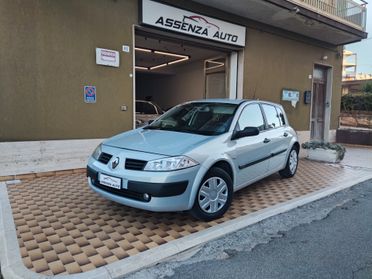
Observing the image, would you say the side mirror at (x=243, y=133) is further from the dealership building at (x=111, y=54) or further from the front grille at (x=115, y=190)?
the dealership building at (x=111, y=54)

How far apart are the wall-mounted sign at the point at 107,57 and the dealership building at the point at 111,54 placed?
2 cm

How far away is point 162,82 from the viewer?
16.9 meters

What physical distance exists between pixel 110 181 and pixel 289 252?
82.1 inches

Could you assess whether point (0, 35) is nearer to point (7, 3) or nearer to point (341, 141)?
point (7, 3)

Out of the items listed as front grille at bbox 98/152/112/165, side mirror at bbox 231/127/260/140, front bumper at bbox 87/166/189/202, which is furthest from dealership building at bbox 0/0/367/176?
side mirror at bbox 231/127/260/140

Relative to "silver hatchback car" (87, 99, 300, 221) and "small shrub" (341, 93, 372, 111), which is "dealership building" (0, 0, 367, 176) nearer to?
"silver hatchback car" (87, 99, 300, 221)

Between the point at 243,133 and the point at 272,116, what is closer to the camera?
the point at 243,133

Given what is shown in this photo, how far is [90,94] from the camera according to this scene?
6.32 meters

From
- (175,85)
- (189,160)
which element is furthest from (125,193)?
(175,85)

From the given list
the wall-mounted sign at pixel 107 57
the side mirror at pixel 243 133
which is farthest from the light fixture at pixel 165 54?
the side mirror at pixel 243 133

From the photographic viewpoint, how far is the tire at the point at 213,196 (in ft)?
11.6

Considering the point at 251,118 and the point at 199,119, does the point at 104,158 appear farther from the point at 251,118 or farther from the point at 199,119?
the point at 251,118

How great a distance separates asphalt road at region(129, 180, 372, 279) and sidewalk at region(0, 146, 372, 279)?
18 cm

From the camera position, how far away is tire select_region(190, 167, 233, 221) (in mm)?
3539
